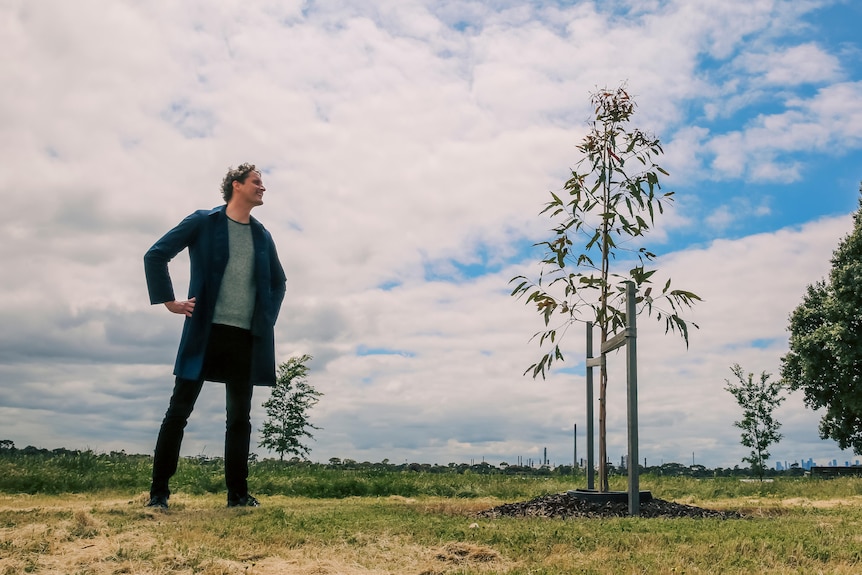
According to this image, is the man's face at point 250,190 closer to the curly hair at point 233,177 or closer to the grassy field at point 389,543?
the curly hair at point 233,177

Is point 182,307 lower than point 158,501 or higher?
higher

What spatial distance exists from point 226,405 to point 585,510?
4156 mm

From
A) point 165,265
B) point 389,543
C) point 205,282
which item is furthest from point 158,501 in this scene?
point 389,543

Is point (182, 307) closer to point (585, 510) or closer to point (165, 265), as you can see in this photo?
point (165, 265)

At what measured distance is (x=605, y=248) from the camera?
10.1 m

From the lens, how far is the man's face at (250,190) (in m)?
7.64

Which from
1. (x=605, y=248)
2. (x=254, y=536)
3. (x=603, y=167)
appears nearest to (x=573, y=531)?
(x=254, y=536)

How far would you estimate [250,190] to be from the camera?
25.1 ft

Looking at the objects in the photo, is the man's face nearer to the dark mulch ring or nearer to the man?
the man

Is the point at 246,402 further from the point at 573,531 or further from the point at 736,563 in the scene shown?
the point at 736,563

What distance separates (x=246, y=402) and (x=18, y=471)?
18.5ft

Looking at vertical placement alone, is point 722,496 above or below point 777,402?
below

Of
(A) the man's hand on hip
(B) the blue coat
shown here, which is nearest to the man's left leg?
(B) the blue coat

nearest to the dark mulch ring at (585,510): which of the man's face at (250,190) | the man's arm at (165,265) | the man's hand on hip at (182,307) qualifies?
the man's hand on hip at (182,307)
